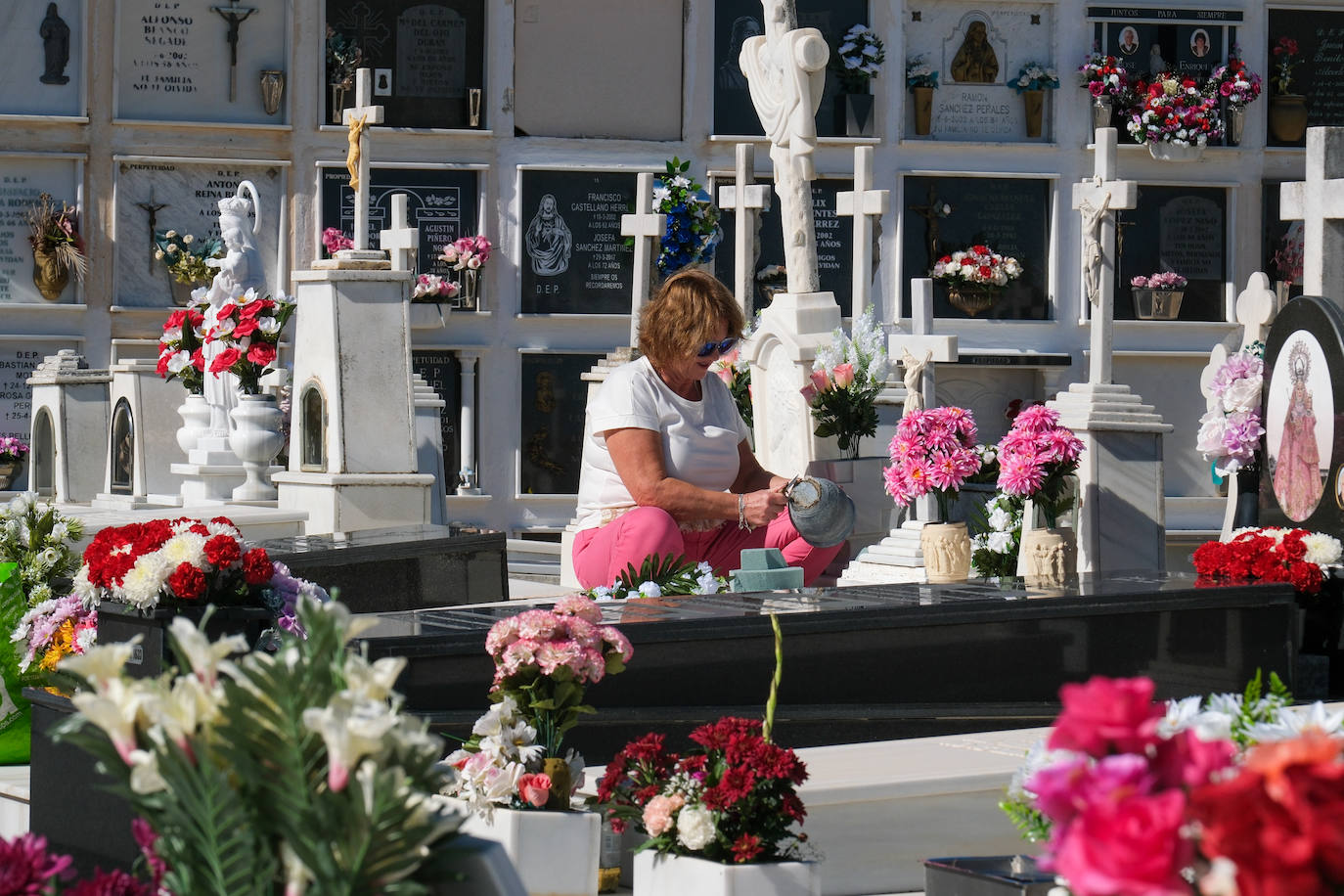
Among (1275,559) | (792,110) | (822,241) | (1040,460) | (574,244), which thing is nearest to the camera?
(1275,559)

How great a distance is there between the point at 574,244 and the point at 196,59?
2960 millimetres

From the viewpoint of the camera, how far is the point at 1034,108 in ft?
44.8

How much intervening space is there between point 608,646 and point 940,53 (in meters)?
11.6

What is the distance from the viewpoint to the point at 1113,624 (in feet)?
13.2

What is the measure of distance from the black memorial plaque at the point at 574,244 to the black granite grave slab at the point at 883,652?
30.3ft

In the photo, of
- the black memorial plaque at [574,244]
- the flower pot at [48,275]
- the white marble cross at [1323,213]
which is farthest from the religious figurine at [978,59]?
the white marble cross at [1323,213]

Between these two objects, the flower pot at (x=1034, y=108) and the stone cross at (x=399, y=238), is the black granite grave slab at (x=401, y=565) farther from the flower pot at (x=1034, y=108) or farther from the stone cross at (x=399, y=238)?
the flower pot at (x=1034, y=108)

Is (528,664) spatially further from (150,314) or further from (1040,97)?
(1040,97)

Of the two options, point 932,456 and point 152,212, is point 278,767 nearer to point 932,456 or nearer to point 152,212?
point 932,456

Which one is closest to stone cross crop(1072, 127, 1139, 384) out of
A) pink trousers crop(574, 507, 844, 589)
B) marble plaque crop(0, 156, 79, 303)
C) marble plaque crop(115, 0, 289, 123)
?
pink trousers crop(574, 507, 844, 589)

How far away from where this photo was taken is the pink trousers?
454 cm

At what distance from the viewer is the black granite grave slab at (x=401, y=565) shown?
5.14m

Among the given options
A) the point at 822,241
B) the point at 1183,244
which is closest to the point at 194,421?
the point at 822,241

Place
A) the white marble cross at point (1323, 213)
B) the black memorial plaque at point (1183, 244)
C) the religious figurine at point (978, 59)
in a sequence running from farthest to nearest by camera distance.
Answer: the black memorial plaque at point (1183, 244) → the religious figurine at point (978, 59) → the white marble cross at point (1323, 213)
